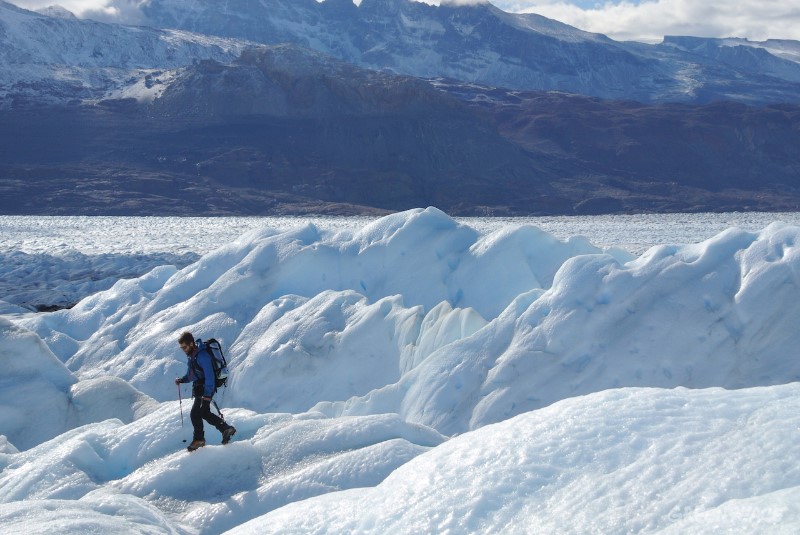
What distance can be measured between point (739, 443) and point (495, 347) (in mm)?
5674

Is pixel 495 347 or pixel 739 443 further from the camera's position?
pixel 495 347

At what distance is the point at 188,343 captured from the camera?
21.4 feet

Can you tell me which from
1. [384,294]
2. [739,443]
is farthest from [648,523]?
[384,294]

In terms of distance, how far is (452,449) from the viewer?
4.67 m

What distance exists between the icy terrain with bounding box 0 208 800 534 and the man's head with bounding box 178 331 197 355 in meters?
0.69

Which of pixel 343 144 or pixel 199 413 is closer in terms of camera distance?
pixel 199 413

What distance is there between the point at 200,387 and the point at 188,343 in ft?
1.03

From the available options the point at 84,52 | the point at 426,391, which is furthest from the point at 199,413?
the point at 84,52

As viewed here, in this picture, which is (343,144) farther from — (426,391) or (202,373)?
(202,373)

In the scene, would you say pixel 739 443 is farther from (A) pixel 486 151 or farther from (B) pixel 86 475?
(A) pixel 486 151

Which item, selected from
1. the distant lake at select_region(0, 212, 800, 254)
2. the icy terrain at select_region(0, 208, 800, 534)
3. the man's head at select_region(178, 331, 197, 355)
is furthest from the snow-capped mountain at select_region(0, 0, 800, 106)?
the man's head at select_region(178, 331, 197, 355)

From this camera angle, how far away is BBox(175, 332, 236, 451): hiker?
6.50 meters

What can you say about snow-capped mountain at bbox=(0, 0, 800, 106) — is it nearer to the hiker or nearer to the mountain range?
the mountain range

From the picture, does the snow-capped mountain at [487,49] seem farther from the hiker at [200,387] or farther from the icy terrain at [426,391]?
the hiker at [200,387]
